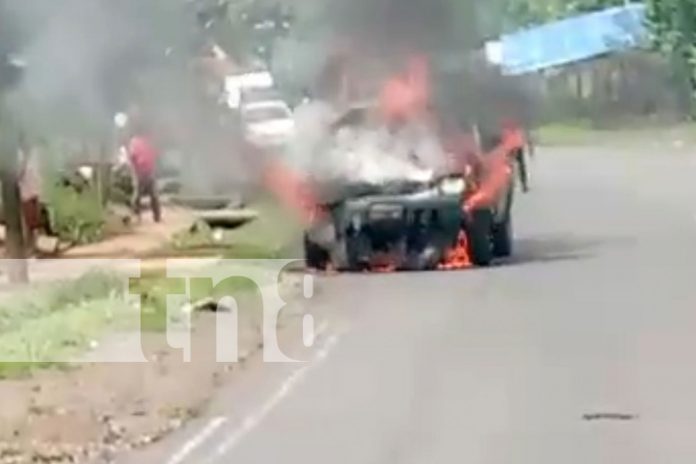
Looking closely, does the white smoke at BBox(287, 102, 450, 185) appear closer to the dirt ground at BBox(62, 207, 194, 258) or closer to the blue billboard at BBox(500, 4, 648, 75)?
the dirt ground at BBox(62, 207, 194, 258)

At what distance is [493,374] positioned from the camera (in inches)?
645

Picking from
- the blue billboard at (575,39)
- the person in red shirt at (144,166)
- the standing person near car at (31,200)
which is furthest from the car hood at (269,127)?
the blue billboard at (575,39)

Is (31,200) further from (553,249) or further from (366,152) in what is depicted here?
(553,249)

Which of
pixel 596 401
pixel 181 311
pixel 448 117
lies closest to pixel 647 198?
pixel 448 117

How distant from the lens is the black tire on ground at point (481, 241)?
2656 cm

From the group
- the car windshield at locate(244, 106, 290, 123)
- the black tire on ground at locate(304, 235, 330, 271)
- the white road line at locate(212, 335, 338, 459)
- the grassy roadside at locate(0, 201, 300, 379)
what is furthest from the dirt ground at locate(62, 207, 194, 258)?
the white road line at locate(212, 335, 338, 459)

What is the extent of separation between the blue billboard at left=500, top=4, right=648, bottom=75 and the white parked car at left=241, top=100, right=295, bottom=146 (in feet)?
9.30

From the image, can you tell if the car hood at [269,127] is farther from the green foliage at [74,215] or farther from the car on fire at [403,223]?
the green foliage at [74,215]

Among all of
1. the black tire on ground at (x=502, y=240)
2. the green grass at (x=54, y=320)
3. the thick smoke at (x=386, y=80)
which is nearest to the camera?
the green grass at (x=54, y=320)

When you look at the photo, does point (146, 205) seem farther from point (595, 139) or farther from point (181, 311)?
point (595, 139)

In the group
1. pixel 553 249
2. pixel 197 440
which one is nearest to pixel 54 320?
pixel 197 440

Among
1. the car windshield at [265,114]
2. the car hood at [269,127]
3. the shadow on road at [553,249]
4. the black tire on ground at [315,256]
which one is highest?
the car windshield at [265,114]

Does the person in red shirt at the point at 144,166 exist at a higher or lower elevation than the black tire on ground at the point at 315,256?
higher

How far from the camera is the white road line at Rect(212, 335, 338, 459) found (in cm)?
1347
